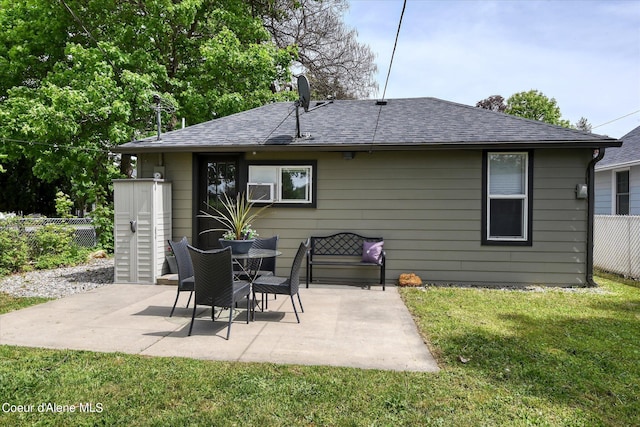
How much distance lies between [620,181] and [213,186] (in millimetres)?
10561

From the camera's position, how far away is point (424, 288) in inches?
261

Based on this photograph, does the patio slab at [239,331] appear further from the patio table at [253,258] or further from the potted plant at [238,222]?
the potted plant at [238,222]

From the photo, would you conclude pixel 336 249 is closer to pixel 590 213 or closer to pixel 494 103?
pixel 590 213

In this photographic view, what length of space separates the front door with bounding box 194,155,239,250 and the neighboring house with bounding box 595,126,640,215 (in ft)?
30.7

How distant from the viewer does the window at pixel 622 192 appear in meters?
10.5

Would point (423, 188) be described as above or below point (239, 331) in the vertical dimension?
above

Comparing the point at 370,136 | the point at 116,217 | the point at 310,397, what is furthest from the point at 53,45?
the point at 310,397

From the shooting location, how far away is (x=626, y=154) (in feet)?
35.4

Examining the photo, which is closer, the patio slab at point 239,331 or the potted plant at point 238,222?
the patio slab at point 239,331

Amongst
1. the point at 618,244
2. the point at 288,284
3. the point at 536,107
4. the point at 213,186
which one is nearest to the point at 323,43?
the point at 213,186

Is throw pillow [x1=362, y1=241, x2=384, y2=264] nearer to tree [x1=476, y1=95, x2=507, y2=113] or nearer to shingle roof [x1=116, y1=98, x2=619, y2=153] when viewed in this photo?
shingle roof [x1=116, y1=98, x2=619, y2=153]

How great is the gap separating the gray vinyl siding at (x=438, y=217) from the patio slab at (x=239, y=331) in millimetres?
1500

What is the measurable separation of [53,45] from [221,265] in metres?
11.7

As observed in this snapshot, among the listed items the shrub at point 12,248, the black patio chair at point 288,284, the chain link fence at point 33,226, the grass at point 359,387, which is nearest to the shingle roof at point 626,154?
the grass at point 359,387
